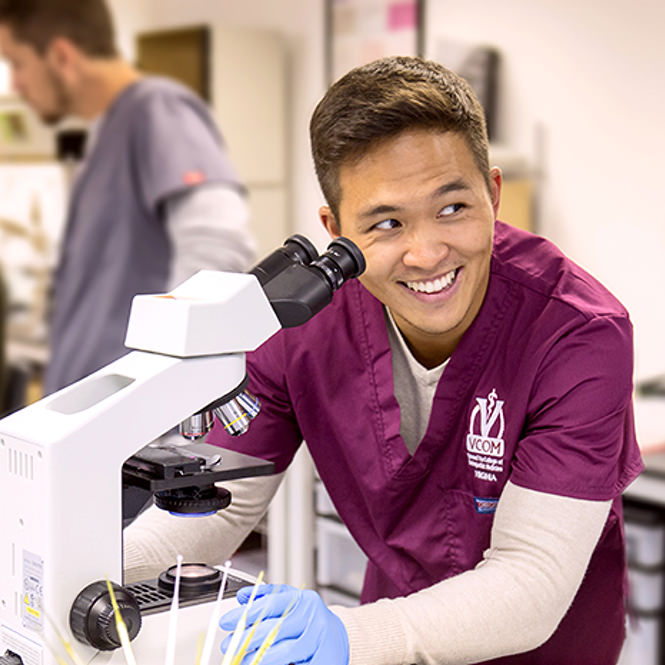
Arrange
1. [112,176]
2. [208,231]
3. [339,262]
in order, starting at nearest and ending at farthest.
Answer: [339,262], [208,231], [112,176]

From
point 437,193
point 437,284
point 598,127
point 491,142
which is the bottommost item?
point 491,142

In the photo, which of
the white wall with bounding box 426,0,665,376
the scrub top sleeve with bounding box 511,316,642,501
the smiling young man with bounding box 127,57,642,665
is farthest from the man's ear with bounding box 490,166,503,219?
the white wall with bounding box 426,0,665,376

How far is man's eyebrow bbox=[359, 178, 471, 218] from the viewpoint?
1107 millimetres

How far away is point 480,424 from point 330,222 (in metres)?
0.33

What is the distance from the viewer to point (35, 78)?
2.35 m

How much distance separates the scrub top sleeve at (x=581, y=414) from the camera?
1.03m

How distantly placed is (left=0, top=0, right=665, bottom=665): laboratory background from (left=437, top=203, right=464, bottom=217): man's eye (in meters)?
0.74

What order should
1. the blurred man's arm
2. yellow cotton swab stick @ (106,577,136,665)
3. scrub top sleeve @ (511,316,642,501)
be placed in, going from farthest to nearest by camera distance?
the blurred man's arm → scrub top sleeve @ (511,316,642,501) → yellow cotton swab stick @ (106,577,136,665)

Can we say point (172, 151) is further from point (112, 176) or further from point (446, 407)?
point (446, 407)

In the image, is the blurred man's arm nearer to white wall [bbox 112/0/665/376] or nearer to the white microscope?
the white microscope

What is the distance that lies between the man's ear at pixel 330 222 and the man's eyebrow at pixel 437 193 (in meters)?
0.11

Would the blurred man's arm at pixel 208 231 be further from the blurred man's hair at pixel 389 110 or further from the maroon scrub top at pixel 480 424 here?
the blurred man's hair at pixel 389 110

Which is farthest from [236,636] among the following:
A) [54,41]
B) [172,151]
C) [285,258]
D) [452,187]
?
[54,41]

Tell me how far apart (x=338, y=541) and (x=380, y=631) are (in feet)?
3.00
